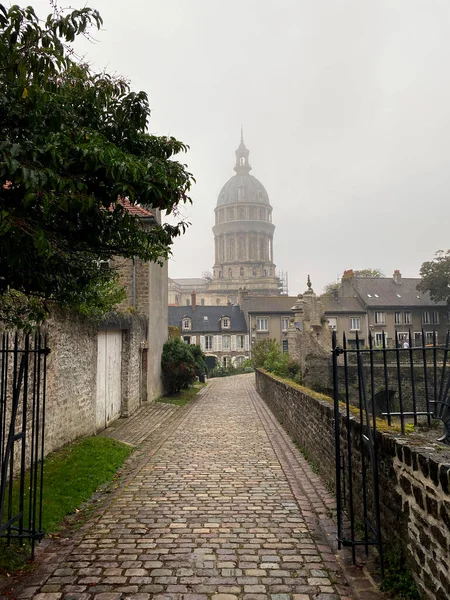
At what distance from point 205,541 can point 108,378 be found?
8.61 m

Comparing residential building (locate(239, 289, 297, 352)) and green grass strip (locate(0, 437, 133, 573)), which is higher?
residential building (locate(239, 289, 297, 352))

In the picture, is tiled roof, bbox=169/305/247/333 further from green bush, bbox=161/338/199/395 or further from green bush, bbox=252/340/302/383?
green bush, bbox=161/338/199/395

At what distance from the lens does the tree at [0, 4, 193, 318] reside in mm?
3846

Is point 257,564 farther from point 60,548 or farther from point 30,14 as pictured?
point 30,14

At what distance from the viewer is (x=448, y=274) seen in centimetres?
4938

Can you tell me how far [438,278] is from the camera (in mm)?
49406

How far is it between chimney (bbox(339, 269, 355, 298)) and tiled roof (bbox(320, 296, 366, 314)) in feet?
3.37

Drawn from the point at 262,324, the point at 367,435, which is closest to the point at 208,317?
the point at 262,324

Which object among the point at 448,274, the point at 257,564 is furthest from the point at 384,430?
the point at 448,274

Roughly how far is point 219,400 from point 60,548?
16.4 m

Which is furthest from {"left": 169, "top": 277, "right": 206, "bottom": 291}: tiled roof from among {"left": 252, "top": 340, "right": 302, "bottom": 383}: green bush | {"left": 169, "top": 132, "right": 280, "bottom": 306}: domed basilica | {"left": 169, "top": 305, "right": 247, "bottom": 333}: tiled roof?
{"left": 252, "top": 340, "right": 302, "bottom": 383}: green bush

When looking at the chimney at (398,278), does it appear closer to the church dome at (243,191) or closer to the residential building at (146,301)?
the residential building at (146,301)

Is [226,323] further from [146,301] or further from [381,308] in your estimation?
[146,301]

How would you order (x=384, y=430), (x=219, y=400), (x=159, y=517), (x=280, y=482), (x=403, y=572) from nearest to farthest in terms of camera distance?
1. (x=403, y=572)
2. (x=384, y=430)
3. (x=159, y=517)
4. (x=280, y=482)
5. (x=219, y=400)
